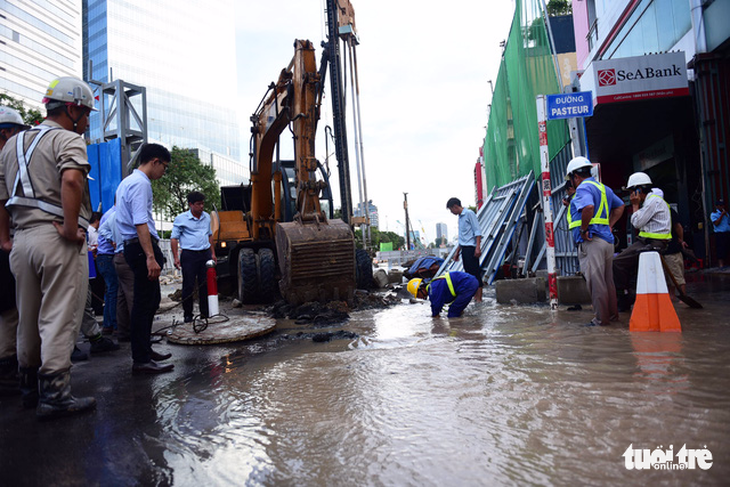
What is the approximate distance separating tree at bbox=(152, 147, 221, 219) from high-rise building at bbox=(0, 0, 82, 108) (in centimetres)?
2680

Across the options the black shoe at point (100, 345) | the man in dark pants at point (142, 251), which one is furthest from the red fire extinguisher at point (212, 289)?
the man in dark pants at point (142, 251)

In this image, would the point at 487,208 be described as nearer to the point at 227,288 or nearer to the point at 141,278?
the point at 227,288

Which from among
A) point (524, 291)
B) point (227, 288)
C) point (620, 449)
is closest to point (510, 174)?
point (524, 291)

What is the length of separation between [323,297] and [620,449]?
557 cm

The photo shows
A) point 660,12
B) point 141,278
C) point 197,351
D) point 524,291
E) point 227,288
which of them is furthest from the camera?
point 660,12

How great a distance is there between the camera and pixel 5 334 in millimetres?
3229

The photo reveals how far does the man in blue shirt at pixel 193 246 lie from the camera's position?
605cm

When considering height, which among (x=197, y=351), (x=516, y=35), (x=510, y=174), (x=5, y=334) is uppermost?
(x=516, y=35)

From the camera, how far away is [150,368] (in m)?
3.70

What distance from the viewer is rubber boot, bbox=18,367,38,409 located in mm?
2902

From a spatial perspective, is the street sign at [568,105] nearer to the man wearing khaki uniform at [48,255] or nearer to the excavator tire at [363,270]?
the excavator tire at [363,270]

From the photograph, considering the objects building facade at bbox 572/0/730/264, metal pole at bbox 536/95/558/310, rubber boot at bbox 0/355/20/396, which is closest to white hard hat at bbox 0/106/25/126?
rubber boot at bbox 0/355/20/396

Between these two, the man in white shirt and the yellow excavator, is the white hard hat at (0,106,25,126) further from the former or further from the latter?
the man in white shirt

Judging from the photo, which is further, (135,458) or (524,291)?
(524,291)
